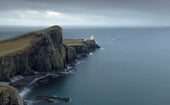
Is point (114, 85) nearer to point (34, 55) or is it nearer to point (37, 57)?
point (37, 57)

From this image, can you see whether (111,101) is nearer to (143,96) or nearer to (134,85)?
(143,96)

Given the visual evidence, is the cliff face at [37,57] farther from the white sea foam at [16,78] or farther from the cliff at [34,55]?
the white sea foam at [16,78]

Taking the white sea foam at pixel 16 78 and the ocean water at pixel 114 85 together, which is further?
the white sea foam at pixel 16 78

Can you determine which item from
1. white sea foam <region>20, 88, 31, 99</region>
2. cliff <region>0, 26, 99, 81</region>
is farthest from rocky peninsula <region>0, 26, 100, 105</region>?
white sea foam <region>20, 88, 31, 99</region>

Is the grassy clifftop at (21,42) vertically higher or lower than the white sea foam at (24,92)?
higher

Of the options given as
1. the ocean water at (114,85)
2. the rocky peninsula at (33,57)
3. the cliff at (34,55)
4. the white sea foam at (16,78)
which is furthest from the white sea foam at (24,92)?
the cliff at (34,55)

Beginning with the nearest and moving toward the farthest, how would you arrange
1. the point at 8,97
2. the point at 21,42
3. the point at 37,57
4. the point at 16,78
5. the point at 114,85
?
the point at 8,97 < the point at 114,85 < the point at 16,78 < the point at 37,57 < the point at 21,42

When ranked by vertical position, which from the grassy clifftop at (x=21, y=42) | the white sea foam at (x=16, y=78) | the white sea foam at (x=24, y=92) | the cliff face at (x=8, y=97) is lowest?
the white sea foam at (x=24, y=92)

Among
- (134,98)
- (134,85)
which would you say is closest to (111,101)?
(134,98)

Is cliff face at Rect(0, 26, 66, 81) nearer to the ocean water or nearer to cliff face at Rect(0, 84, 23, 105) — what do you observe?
the ocean water

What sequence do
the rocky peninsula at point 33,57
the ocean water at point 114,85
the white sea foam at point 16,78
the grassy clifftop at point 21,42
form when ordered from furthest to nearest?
the grassy clifftop at point 21,42
the rocky peninsula at point 33,57
the white sea foam at point 16,78
the ocean water at point 114,85

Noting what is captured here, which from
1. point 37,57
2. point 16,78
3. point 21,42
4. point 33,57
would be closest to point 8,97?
point 16,78
